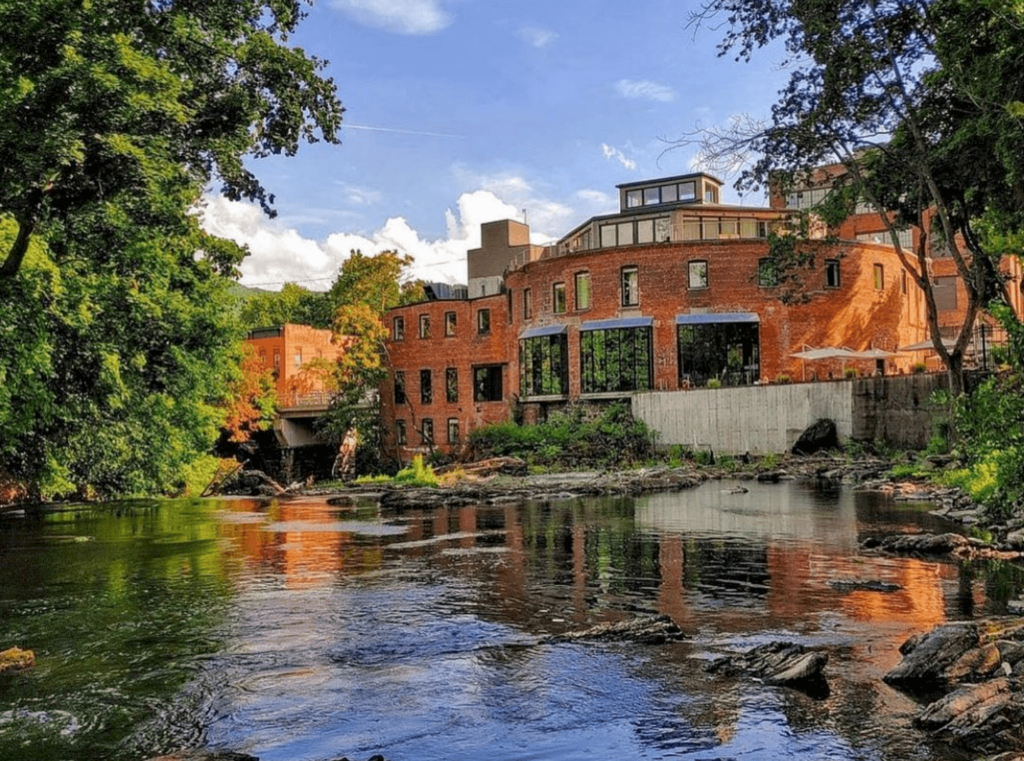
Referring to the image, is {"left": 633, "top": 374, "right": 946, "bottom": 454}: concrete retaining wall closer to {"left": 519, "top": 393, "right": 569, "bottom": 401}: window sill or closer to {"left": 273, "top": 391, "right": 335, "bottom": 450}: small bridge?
{"left": 519, "top": 393, "right": 569, "bottom": 401}: window sill

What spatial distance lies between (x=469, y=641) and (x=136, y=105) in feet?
26.9

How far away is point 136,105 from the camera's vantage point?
11.4 meters

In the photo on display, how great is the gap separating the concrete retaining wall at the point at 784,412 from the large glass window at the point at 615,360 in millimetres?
2111

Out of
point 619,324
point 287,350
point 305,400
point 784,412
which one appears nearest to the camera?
point 784,412

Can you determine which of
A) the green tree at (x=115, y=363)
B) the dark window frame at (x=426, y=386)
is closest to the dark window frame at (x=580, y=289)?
the dark window frame at (x=426, y=386)

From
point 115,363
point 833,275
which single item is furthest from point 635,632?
point 833,275

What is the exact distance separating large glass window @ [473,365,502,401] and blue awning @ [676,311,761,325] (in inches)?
486

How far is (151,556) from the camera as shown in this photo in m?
16.7

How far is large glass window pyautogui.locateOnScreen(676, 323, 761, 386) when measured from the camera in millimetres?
42750

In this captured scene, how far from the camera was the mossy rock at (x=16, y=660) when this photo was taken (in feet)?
26.8

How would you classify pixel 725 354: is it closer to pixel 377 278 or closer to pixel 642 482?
pixel 642 482

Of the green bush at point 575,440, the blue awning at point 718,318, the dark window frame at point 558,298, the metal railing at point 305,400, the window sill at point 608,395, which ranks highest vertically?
the dark window frame at point 558,298

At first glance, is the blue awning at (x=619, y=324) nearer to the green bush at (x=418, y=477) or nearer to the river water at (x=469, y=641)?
the green bush at (x=418, y=477)

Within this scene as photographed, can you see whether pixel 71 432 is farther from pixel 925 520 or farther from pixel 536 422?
pixel 536 422
